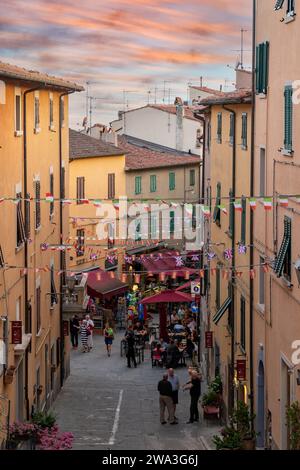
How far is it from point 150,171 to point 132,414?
40468 millimetres

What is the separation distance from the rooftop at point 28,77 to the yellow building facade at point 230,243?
478 cm

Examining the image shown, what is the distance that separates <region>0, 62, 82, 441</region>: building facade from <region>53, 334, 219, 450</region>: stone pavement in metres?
1.07

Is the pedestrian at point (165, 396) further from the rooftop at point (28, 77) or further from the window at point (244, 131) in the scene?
the rooftop at point (28, 77)

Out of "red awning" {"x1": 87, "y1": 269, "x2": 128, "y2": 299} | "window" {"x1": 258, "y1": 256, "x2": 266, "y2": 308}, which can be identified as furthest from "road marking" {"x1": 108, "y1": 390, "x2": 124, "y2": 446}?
"red awning" {"x1": 87, "y1": 269, "x2": 128, "y2": 299}

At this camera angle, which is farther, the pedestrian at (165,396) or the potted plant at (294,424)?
the pedestrian at (165,396)

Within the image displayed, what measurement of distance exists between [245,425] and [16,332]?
5.96m

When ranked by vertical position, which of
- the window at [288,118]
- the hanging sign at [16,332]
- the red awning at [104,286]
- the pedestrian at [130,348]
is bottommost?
the pedestrian at [130,348]

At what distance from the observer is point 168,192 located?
254ft

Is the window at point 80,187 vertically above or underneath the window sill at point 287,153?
underneath

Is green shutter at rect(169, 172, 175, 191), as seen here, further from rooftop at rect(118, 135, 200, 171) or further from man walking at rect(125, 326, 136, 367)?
man walking at rect(125, 326, 136, 367)

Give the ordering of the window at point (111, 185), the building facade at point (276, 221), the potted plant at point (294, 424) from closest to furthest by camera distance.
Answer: the potted plant at point (294, 424) < the building facade at point (276, 221) < the window at point (111, 185)

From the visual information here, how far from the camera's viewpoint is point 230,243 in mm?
35438

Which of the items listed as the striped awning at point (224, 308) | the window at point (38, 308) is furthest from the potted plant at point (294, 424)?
the striped awning at point (224, 308)

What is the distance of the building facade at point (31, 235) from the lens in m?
26.7
